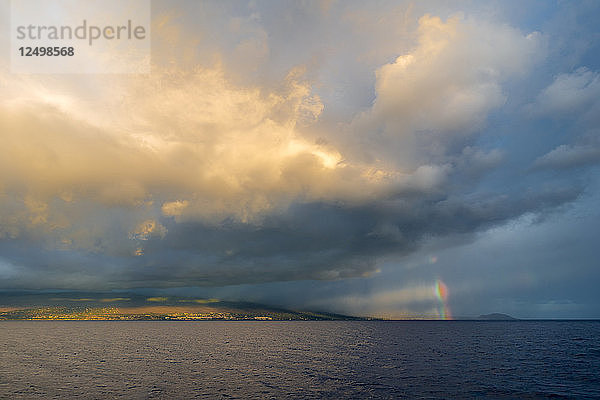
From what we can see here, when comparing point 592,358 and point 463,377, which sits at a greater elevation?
point 463,377

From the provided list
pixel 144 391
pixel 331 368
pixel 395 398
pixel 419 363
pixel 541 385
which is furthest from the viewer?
pixel 419 363

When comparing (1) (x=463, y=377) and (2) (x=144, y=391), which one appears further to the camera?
(1) (x=463, y=377)

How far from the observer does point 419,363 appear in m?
108

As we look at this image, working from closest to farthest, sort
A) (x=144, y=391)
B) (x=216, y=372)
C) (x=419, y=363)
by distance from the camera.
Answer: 1. (x=144, y=391)
2. (x=216, y=372)
3. (x=419, y=363)

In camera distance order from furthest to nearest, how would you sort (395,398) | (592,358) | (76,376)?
(592,358) → (76,376) → (395,398)

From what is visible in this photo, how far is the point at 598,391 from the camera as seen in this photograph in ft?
228

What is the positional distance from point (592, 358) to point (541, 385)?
69.5 meters

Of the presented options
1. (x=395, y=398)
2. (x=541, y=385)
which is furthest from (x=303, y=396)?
(x=541, y=385)

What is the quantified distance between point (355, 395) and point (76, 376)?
61203 millimetres

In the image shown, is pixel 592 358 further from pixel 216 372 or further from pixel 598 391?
pixel 216 372

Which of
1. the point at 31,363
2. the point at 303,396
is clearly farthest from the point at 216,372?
the point at 31,363

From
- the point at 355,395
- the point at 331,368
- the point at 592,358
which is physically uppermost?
the point at 355,395

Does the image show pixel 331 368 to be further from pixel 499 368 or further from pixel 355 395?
pixel 499 368

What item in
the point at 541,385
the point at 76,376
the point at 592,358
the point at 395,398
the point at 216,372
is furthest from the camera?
the point at 592,358
